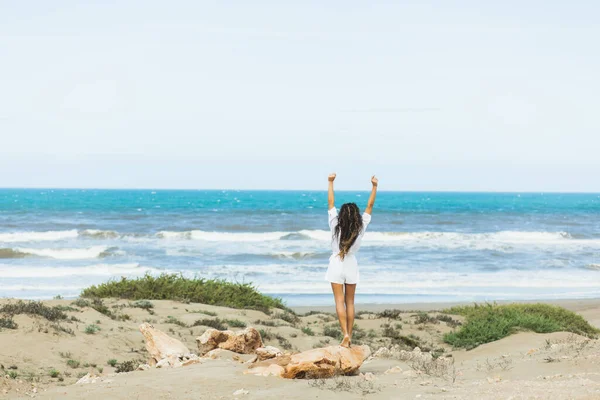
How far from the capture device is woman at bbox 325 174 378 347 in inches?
318

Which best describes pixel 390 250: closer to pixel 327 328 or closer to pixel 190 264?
pixel 190 264

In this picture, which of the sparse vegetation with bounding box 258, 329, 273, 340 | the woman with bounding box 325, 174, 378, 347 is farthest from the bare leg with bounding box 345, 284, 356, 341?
the sparse vegetation with bounding box 258, 329, 273, 340

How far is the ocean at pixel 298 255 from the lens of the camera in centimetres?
2553

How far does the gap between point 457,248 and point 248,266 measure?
16.3 metres

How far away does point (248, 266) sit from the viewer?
3219cm

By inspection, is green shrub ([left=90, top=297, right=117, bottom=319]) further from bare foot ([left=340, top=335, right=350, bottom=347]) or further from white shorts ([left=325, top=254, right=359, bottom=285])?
bare foot ([left=340, top=335, right=350, bottom=347])

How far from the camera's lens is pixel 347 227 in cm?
809

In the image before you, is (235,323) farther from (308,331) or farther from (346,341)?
(346,341)

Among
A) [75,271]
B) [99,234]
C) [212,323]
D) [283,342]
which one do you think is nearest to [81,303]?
[212,323]

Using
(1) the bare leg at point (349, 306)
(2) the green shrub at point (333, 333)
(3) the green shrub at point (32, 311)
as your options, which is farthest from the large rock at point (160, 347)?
(2) the green shrub at point (333, 333)

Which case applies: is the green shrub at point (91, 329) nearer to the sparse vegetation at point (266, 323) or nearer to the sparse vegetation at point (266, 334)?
the sparse vegetation at point (266, 334)

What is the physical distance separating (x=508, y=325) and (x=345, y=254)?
6457mm

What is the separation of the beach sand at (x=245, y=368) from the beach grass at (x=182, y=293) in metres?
1.54

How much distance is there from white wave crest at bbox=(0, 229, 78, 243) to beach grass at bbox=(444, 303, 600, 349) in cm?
3731
